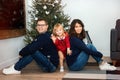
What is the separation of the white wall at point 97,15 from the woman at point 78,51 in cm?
183

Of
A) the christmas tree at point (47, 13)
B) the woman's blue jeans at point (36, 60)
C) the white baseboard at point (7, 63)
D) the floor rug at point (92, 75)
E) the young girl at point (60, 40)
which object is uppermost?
the christmas tree at point (47, 13)

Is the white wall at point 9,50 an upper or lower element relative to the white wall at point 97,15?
lower

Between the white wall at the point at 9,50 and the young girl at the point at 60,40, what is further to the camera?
the white wall at the point at 9,50

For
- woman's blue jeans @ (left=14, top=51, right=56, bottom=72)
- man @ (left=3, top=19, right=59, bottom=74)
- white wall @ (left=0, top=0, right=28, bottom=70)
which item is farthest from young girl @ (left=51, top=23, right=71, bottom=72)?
white wall @ (left=0, top=0, right=28, bottom=70)

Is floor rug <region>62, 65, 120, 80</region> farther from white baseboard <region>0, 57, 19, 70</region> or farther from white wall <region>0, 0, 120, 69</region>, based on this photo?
white wall <region>0, 0, 120, 69</region>

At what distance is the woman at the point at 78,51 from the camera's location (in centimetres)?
370

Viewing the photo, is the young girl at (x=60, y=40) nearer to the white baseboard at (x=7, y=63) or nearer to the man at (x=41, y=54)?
the man at (x=41, y=54)

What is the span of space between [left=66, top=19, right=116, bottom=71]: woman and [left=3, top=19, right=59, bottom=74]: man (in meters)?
0.25

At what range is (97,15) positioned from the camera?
5605mm

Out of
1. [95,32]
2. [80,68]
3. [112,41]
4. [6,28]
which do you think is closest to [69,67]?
[80,68]

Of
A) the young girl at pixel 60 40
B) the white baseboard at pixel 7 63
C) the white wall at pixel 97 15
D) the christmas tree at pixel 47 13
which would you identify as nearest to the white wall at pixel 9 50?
the white baseboard at pixel 7 63

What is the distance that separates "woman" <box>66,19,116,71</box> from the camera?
3700 mm

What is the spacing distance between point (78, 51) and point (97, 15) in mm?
2062

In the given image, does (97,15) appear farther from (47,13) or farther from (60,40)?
(60,40)
